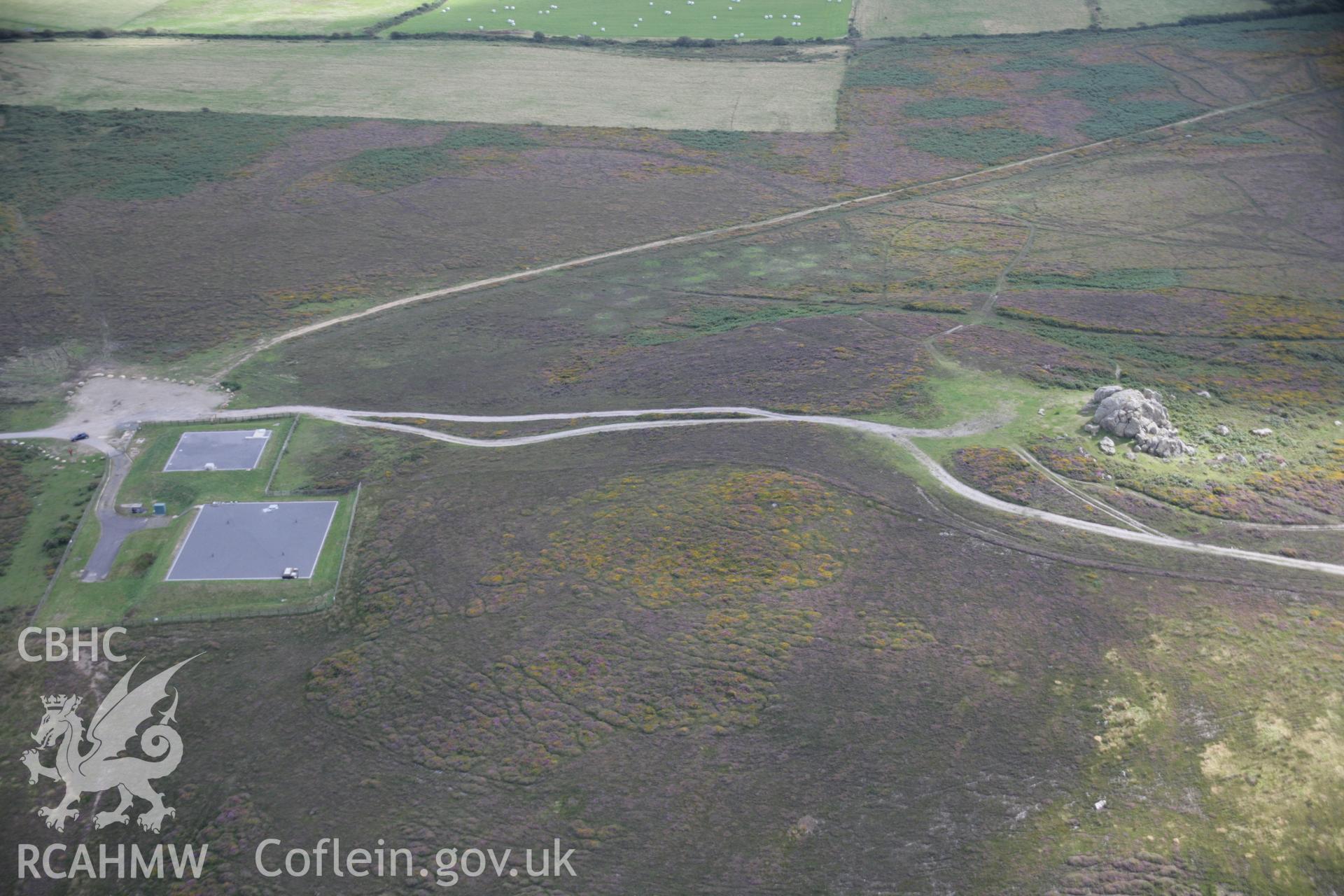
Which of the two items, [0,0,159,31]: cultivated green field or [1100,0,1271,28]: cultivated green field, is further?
[1100,0,1271,28]: cultivated green field

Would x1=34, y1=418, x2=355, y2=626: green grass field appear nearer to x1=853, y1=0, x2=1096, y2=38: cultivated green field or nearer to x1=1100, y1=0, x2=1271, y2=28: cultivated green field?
x1=853, y1=0, x2=1096, y2=38: cultivated green field

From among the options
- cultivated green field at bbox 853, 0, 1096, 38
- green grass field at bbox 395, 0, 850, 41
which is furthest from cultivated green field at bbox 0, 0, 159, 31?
cultivated green field at bbox 853, 0, 1096, 38

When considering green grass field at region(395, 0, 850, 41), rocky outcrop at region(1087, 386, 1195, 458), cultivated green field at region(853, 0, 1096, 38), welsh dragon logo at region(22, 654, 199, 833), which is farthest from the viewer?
green grass field at region(395, 0, 850, 41)

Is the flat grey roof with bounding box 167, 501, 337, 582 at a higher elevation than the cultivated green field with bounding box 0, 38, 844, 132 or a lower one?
lower

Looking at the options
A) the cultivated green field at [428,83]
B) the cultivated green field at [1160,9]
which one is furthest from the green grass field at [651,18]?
the cultivated green field at [1160,9]

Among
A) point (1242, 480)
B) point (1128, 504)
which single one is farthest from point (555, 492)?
point (1242, 480)

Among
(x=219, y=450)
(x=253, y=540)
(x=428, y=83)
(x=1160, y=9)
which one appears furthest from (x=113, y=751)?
(x=1160, y=9)
